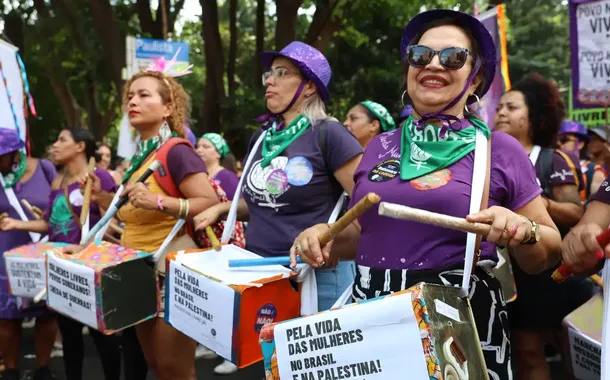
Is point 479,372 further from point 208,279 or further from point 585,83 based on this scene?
point 585,83

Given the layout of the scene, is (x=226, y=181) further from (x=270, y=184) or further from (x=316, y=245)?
(x=316, y=245)

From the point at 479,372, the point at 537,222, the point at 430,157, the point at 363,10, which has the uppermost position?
the point at 363,10

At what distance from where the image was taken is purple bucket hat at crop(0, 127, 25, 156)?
5.34 m

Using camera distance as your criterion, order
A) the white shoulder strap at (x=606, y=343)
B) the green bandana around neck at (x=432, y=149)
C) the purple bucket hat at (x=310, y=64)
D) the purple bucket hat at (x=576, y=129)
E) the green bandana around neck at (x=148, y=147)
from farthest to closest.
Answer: the purple bucket hat at (x=576, y=129)
the green bandana around neck at (x=148, y=147)
the purple bucket hat at (x=310, y=64)
the green bandana around neck at (x=432, y=149)
the white shoulder strap at (x=606, y=343)

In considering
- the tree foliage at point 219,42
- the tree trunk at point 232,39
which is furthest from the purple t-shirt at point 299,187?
the tree trunk at point 232,39

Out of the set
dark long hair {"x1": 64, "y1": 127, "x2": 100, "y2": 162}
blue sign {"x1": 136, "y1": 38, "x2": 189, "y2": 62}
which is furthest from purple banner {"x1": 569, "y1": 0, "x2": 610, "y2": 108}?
blue sign {"x1": 136, "y1": 38, "x2": 189, "y2": 62}

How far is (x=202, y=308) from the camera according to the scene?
286cm

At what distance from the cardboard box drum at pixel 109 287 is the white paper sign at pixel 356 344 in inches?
68.3

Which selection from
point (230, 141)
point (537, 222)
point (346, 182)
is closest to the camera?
point (537, 222)

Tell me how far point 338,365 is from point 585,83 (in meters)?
4.74

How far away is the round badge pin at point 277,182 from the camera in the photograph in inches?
126

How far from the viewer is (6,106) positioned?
18.5 feet

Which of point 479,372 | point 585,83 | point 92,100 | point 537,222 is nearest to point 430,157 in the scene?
point 537,222

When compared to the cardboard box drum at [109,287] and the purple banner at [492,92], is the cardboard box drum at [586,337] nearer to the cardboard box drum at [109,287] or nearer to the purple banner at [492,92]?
the cardboard box drum at [109,287]
